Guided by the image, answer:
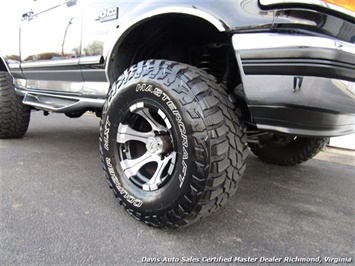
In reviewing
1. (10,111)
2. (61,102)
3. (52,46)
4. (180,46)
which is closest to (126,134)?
(180,46)

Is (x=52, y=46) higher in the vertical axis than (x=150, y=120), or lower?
higher

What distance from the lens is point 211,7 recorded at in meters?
1.39

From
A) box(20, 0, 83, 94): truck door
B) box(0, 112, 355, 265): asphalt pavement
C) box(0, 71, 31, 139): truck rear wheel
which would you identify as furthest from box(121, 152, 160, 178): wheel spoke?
box(0, 71, 31, 139): truck rear wheel

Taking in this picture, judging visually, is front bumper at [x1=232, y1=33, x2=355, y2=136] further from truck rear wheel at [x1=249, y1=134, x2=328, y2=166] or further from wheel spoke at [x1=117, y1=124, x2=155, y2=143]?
truck rear wheel at [x1=249, y1=134, x2=328, y2=166]

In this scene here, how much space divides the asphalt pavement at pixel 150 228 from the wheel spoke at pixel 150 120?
60cm

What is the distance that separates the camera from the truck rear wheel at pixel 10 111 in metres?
3.37

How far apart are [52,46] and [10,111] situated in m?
1.35

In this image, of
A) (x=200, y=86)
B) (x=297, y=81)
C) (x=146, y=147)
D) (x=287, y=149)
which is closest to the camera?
(x=297, y=81)

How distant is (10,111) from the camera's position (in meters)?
3.39

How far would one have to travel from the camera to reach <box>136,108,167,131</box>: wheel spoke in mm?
1604

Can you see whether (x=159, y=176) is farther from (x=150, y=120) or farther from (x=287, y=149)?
(x=287, y=149)

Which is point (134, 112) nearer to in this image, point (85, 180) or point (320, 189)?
point (85, 180)

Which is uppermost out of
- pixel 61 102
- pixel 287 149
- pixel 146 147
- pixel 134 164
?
pixel 146 147

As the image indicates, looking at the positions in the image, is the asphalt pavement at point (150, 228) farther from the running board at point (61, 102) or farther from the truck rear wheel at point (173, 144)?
the running board at point (61, 102)
